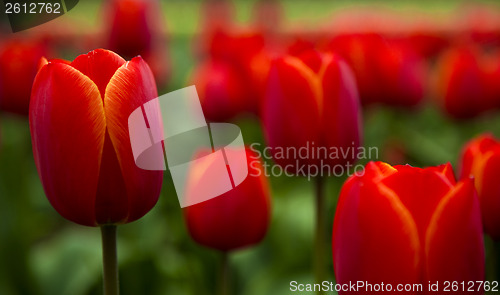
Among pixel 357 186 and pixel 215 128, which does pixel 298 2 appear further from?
pixel 357 186

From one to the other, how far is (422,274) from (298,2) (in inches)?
282

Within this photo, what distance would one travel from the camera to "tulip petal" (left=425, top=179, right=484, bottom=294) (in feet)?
1.45

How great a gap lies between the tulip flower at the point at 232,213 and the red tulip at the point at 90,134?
0.21 m

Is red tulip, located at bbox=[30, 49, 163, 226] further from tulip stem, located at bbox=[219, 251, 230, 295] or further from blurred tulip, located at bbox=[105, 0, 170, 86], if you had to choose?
blurred tulip, located at bbox=[105, 0, 170, 86]

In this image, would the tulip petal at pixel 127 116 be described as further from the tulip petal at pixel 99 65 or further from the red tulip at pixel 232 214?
the red tulip at pixel 232 214

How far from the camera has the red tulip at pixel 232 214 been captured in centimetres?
73

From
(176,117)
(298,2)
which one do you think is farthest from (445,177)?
(298,2)

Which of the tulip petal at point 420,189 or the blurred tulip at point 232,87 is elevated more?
the tulip petal at point 420,189

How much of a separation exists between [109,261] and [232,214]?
0.23 metres

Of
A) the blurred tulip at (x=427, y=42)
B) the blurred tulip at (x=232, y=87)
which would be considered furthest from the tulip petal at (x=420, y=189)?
the blurred tulip at (x=427, y=42)

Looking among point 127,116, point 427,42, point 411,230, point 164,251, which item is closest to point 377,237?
point 411,230

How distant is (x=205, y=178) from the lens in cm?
71

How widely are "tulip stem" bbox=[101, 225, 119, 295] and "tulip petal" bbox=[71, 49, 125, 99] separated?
115mm

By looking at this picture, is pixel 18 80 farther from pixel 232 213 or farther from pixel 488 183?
pixel 488 183
